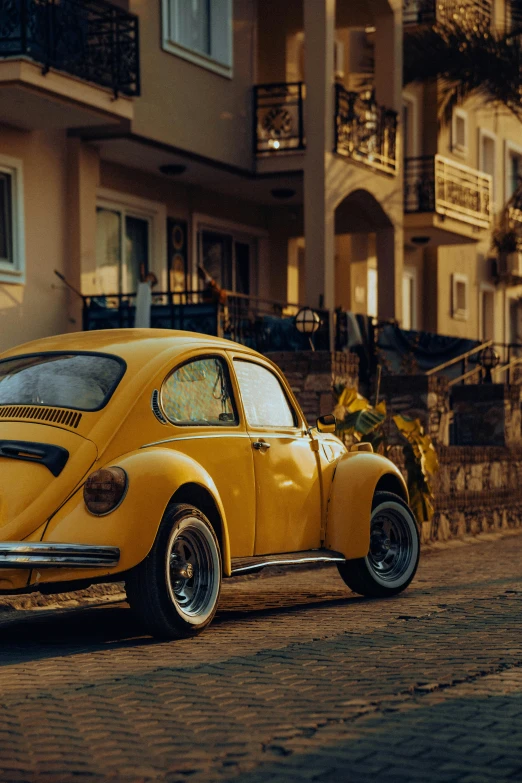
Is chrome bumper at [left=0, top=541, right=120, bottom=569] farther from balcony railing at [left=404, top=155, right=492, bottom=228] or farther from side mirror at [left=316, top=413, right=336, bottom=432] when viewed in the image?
balcony railing at [left=404, top=155, right=492, bottom=228]

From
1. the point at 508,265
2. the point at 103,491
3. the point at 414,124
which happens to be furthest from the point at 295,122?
the point at 103,491

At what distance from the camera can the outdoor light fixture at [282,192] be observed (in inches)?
933

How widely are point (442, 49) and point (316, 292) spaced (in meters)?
7.60

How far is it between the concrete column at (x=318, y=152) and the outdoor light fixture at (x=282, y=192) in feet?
5.20

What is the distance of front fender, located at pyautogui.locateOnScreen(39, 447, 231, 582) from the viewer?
7.85 m

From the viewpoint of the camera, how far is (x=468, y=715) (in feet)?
19.1

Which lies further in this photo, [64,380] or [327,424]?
[327,424]

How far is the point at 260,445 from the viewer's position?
944 centimetres

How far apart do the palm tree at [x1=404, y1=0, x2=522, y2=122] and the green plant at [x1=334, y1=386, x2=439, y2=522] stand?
13067mm

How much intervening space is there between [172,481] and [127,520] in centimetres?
39

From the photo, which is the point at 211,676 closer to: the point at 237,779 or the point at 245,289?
the point at 237,779

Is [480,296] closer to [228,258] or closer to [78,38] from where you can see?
[228,258]

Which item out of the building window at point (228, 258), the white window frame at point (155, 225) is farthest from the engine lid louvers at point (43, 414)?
the building window at point (228, 258)

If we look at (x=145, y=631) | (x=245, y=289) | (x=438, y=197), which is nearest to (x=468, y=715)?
(x=145, y=631)
